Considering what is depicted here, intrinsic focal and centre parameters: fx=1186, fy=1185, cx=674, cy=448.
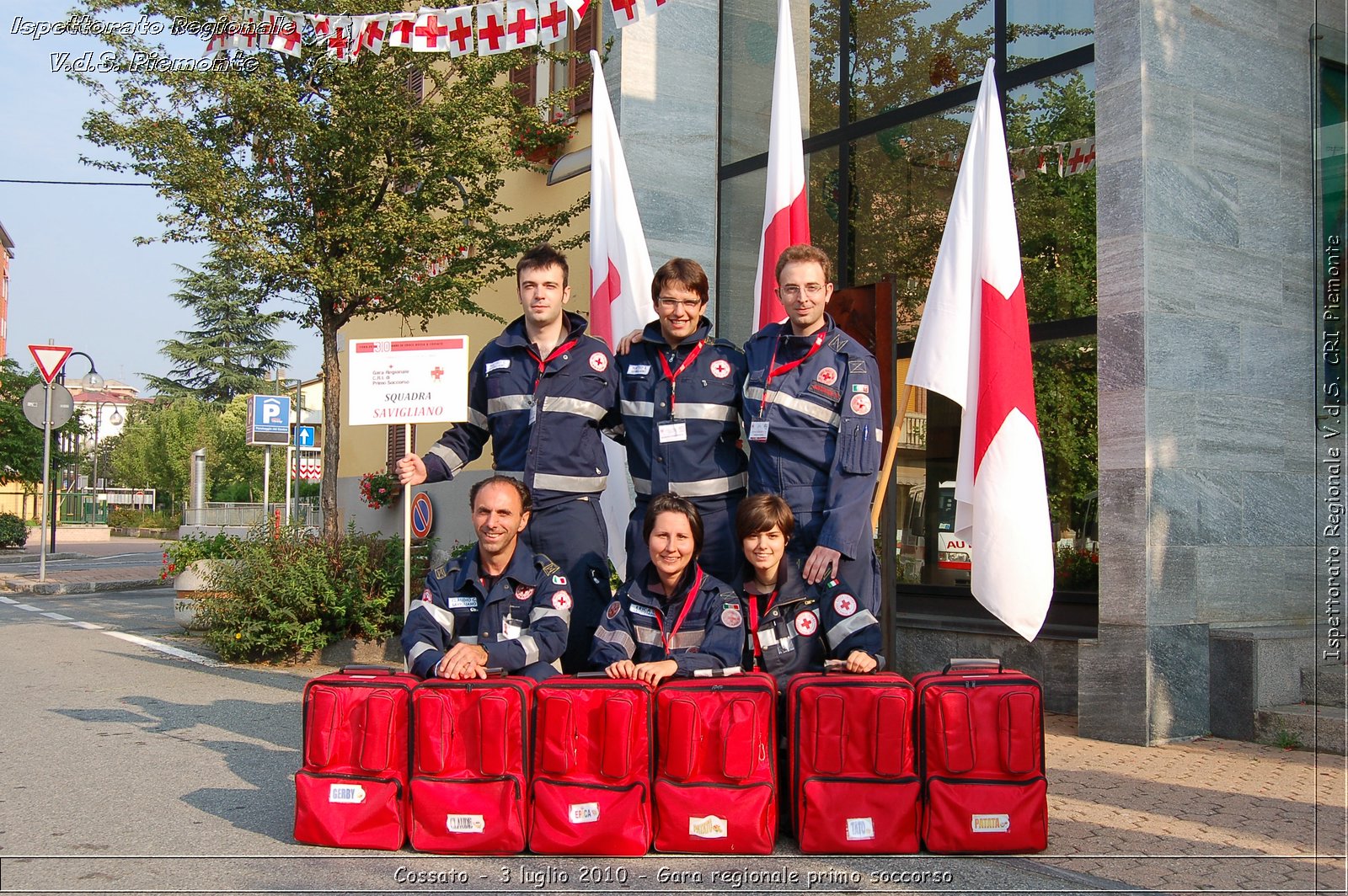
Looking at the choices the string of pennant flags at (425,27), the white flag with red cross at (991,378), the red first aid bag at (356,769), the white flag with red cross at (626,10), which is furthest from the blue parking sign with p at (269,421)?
the red first aid bag at (356,769)

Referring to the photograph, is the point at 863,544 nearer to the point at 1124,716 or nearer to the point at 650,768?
the point at 650,768

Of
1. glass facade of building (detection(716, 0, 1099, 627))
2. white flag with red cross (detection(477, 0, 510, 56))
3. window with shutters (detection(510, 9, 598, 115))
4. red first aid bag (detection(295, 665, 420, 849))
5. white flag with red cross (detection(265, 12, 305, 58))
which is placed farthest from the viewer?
window with shutters (detection(510, 9, 598, 115))

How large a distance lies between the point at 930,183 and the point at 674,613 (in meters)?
5.70

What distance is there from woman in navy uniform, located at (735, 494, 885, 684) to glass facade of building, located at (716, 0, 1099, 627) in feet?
9.36

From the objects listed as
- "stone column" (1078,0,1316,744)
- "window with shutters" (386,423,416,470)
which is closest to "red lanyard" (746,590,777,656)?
"stone column" (1078,0,1316,744)

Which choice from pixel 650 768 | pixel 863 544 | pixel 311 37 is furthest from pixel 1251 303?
pixel 311 37

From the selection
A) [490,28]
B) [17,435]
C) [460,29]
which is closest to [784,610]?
[490,28]

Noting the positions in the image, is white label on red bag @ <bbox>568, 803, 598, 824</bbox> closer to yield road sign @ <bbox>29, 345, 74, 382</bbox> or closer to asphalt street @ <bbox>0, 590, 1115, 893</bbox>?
asphalt street @ <bbox>0, 590, 1115, 893</bbox>

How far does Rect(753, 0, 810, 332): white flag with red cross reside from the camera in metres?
7.36

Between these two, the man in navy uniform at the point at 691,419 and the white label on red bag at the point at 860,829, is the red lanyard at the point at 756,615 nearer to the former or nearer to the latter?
the man in navy uniform at the point at 691,419

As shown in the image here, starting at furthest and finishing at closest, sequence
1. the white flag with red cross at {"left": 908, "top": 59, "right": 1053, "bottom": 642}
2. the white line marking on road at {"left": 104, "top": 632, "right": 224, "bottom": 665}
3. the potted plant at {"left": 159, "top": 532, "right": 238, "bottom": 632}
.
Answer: the potted plant at {"left": 159, "top": 532, "right": 238, "bottom": 632}, the white line marking on road at {"left": 104, "top": 632, "right": 224, "bottom": 665}, the white flag with red cross at {"left": 908, "top": 59, "right": 1053, "bottom": 642}

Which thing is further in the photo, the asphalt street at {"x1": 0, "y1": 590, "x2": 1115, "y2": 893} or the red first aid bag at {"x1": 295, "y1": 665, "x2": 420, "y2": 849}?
the red first aid bag at {"x1": 295, "y1": 665, "x2": 420, "y2": 849}

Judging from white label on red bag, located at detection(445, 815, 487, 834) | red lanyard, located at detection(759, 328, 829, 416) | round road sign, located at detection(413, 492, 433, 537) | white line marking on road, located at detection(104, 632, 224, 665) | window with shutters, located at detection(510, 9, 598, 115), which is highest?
window with shutters, located at detection(510, 9, 598, 115)

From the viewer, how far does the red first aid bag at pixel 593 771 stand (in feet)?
14.1
